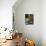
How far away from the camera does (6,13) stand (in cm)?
444

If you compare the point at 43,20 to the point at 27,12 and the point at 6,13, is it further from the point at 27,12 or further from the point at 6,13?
the point at 6,13

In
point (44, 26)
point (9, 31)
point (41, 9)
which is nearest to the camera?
point (9, 31)

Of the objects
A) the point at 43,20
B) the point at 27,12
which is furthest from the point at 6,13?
the point at 43,20

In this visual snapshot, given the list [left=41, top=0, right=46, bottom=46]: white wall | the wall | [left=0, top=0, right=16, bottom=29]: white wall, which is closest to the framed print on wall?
the wall

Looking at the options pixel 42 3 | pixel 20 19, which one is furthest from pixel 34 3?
pixel 20 19

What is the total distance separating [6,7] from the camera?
4.40 meters

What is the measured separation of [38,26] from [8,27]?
6.49ft

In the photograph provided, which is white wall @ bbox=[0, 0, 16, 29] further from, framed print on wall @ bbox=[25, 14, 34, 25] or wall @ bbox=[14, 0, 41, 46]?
framed print on wall @ bbox=[25, 14, 34, 25]

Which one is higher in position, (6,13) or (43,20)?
(6,13)

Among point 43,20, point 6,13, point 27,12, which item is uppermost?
point 27,12

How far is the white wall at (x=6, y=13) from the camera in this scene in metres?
4.39

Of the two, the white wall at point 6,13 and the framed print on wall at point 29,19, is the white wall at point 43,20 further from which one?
the white wall at point 6,13

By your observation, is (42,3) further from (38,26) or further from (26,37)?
(26,37)

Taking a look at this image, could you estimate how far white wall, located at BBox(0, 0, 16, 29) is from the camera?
439 centimetres
